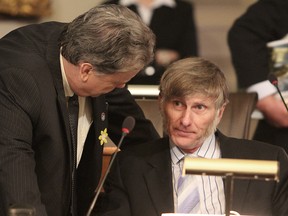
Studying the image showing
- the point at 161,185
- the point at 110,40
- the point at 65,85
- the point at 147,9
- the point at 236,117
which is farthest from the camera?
the point at 147,9

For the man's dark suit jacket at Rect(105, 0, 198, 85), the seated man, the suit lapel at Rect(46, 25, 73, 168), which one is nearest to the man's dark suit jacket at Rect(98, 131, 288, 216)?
the seated man

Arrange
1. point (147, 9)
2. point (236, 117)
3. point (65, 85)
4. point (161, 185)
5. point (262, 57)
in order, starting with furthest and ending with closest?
point (147, 9) → point (262, 57) → point (236, 117) → point (161, 185) → point (65, 85)

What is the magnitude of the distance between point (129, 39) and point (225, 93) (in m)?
0.50

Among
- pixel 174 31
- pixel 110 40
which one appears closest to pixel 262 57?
pixel 174 31

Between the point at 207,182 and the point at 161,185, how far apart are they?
0.53ft

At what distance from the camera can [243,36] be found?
4.14 m

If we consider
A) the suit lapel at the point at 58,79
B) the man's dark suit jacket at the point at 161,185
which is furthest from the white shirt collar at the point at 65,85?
the man's dark suit jacket at the point at 161,185

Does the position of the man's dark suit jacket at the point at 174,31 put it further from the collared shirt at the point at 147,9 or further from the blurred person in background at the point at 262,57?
the blurred person in background at the point at 262,57

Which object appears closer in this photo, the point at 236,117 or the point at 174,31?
the point at 236,117

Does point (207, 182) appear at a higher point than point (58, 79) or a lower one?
lower

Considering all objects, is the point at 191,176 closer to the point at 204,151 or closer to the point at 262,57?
the point at 204,151

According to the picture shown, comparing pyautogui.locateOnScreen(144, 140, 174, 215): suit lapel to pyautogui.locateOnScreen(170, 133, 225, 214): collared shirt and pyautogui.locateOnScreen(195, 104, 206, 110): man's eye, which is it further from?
pyautogui.locateOnScreen(195, 104, 206, 110): man's eye

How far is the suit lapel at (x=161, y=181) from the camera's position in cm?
289

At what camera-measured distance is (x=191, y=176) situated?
2.95 meters
